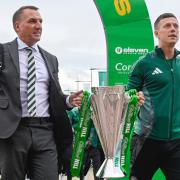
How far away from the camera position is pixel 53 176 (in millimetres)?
3730

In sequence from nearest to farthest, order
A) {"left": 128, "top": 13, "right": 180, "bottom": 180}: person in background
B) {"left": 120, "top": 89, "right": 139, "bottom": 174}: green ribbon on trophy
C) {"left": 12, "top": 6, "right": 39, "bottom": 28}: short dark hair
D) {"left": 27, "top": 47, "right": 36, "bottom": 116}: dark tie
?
{"left": 120, "top": 89, "right": 139, "bottom": 174}: green ribbon on trophy < {"left": 27, "top": 47, "right": 36, "bottom": 116}: dark tie < {"left": 12, "top": 6, "right": 39, "bottom": 28}: short dark hair < {"left": 128, "top": 13, "right": 180, "bottom": 180}: person in background

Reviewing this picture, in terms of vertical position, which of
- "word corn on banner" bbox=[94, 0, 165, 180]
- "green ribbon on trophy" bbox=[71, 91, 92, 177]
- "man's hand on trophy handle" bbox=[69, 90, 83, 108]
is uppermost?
"word corn on banner" bbox=[94, 0, 165, 180]

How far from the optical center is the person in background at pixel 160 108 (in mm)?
4223

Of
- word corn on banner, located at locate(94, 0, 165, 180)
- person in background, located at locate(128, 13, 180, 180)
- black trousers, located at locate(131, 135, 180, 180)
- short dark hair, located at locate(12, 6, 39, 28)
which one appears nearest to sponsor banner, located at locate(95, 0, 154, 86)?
word corn on banner, located at locate(94, 0, 165, 180)

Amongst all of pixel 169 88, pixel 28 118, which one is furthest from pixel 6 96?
pixel 169 88

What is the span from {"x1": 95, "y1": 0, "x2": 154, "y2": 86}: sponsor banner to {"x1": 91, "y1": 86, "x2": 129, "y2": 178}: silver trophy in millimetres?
3391

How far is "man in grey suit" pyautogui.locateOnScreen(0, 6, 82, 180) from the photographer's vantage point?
12.0 feet

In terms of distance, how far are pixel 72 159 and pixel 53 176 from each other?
0.19m

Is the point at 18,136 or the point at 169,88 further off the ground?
the point at 169,88

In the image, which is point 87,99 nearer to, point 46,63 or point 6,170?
point 46,63

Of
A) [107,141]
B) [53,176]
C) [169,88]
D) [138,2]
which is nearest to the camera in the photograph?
[107,141]

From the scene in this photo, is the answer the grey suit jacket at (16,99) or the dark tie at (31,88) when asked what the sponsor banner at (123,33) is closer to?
the grey suit jacket at (16,99)

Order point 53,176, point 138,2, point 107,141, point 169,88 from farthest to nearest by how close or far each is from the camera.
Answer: point 138,2, point 169,88, point 53,176, point 107,141

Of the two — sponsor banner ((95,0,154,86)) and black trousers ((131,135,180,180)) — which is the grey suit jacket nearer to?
black trousers ((131,135,180,180))
